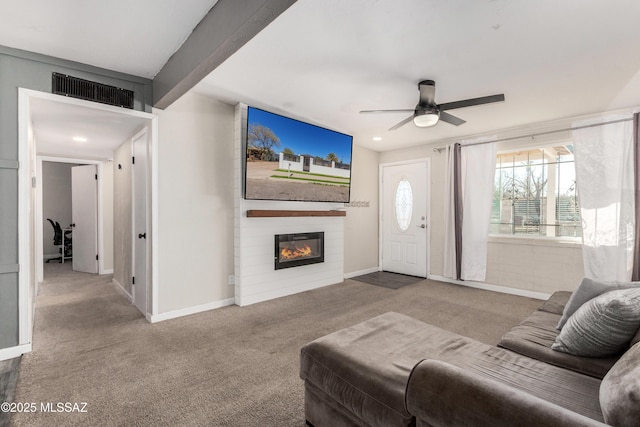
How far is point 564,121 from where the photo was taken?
4.11m

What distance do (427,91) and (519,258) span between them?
302 cm

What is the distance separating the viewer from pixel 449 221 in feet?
16.7

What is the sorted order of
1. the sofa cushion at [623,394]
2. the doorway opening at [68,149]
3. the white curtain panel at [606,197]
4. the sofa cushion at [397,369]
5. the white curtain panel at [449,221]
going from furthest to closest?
the white curtain panel at [449,221], the white curtain panel at [606,197], the doorway opening at [68,149], the sofa cushion at [397,369], the sofa cushion at [623,394]

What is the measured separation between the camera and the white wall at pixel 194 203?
11.0 ft

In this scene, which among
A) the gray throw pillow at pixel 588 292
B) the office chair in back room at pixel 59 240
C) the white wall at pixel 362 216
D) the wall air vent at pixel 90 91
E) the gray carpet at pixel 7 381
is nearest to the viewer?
the gray carpet at pixel 7 381

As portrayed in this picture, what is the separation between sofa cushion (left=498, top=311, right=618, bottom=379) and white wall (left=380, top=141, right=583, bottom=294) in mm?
2388

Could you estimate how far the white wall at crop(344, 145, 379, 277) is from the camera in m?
5.63

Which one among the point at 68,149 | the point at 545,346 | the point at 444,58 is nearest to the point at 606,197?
the point at 444,58

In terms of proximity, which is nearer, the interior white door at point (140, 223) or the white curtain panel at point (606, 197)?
the interior white door at point (140, 223)

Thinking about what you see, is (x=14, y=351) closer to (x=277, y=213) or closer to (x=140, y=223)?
(x=140, y=223)

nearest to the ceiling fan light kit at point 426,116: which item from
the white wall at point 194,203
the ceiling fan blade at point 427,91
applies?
the ceiling fan blade at point 427,91

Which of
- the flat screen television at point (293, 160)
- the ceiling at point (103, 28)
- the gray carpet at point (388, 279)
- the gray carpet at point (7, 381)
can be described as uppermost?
the ceiling at point (103, 28)

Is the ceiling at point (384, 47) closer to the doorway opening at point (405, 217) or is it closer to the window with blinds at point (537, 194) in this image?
the window with blinds at point (537, 194)

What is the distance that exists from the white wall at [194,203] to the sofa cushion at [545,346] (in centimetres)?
304
